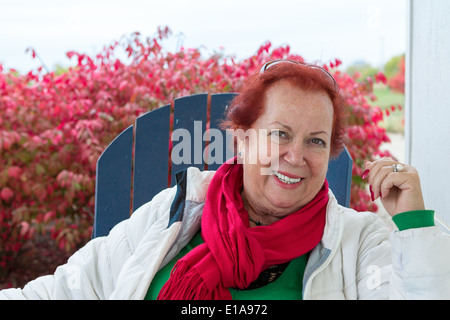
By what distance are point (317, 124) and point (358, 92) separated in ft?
5.99

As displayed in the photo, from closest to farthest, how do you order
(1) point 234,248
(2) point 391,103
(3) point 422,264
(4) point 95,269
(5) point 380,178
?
(3) point 422,264, (5) point 380,178, (1) point 234,248, (4) point 95,269, (2) point 391,103

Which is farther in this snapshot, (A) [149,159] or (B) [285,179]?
(A) [149,159]

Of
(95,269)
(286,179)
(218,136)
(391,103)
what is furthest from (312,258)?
(391,103)

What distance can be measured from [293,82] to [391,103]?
20.0 feet

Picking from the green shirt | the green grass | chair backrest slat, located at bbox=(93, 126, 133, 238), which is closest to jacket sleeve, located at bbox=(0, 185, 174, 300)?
the green shirt

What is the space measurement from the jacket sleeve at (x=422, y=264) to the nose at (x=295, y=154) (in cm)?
36

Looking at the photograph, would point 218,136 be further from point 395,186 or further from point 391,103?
point 391,103

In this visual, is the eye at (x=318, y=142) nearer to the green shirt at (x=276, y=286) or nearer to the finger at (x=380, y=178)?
the finger at (x=380, y=178)

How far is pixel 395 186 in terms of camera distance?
133cm

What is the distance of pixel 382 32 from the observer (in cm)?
565

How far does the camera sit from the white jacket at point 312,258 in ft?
3.94

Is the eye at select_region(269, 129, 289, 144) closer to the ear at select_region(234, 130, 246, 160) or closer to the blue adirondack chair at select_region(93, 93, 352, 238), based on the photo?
the ear at select_region(234, 130, 246, 160)

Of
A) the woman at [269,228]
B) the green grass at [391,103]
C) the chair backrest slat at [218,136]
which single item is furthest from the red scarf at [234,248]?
the green grass at [391,103]
